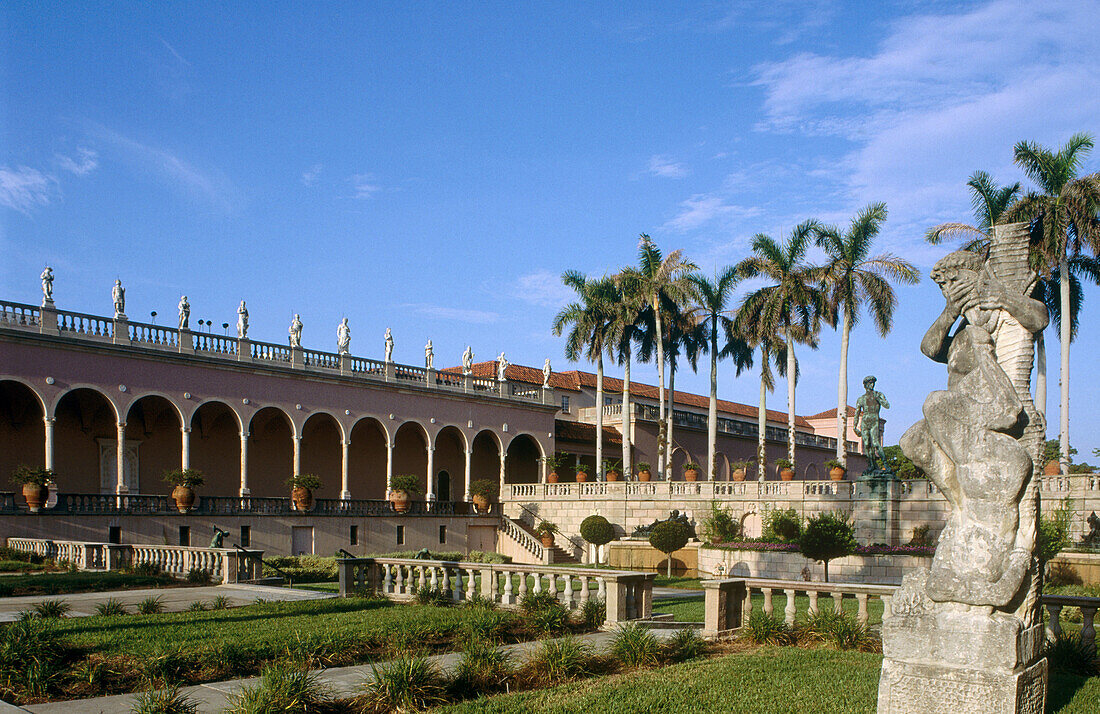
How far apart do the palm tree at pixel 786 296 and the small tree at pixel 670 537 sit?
9671 mm

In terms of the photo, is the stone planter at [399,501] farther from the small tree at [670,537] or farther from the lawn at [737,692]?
the lawn at [737,692]

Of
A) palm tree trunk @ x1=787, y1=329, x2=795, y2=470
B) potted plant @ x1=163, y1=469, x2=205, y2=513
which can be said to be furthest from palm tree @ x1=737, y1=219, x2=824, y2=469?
potted plant @ x1=163, y1=469, x2=205, y2=513

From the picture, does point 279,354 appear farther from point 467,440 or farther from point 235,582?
point 235,582

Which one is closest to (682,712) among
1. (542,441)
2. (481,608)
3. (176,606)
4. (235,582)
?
(481,608)

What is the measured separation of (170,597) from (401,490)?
22.1m

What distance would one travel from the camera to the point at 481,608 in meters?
14.8

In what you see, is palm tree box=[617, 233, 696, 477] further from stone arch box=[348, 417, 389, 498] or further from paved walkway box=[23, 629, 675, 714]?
paved walkway box=[23, 629, 675, 714]

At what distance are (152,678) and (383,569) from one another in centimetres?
951

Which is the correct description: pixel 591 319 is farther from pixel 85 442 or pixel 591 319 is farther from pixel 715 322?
pixel 85 442

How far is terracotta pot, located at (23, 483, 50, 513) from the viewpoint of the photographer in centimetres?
2748

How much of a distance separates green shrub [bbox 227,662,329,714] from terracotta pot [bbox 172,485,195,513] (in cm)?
2538

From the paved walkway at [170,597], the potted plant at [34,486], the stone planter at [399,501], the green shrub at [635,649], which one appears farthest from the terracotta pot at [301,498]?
the green shrub at [635,649]

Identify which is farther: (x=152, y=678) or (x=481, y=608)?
Answer: (x=481, y=608)

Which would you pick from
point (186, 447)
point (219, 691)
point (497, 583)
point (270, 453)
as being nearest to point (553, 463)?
point (270, 453)
